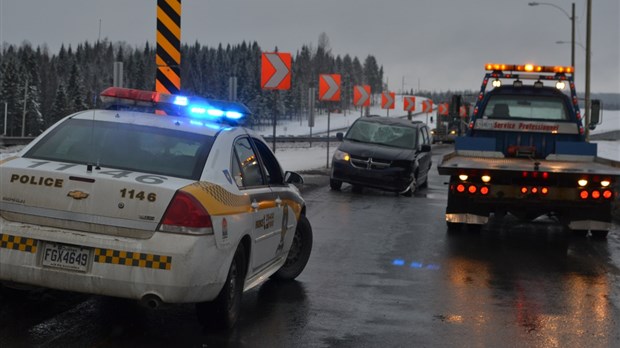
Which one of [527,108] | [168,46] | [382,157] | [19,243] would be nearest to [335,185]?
[382,157]

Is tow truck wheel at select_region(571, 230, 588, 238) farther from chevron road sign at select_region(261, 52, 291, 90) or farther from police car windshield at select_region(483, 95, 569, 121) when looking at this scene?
chevron road sign at select_region(261, 52, 291, 90)

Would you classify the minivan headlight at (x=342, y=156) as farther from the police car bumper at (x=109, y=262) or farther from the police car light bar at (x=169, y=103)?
the police car bumper at (x=109, y=262)

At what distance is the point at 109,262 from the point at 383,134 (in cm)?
1598

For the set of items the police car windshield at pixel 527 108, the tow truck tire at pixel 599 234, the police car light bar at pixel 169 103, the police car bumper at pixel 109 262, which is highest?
the police car windshield at pixel 527 108

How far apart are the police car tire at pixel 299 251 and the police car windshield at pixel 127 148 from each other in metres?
2.46

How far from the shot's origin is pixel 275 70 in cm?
1947

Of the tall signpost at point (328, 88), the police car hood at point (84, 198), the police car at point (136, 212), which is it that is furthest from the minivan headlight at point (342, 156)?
the police car hood at point (84, 198)

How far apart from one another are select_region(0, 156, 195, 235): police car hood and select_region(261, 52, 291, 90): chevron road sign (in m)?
13.7

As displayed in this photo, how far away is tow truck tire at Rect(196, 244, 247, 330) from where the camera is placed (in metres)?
6.16

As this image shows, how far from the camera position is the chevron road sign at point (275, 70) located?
19375mm

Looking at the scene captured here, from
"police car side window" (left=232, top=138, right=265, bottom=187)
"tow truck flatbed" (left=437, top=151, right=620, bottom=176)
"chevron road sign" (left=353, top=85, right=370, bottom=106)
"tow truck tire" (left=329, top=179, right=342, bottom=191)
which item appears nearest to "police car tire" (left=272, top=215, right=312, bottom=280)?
"police car side window" (left=232, top=138, right=265, bottom=187)

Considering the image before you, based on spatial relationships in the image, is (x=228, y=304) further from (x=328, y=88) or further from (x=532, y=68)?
(x=328, y=88)

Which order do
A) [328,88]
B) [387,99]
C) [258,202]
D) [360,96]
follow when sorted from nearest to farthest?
[258,202], [328,88], [360,96], [387,99]

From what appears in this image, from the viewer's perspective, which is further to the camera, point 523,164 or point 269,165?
point 523,164
